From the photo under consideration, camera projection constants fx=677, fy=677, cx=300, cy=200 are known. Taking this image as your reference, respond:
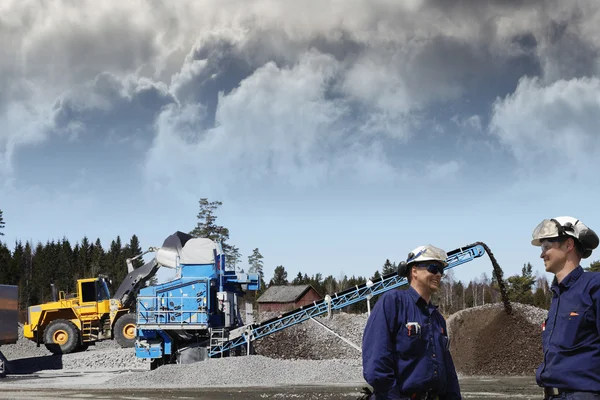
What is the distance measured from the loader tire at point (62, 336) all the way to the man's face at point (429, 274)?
85.4ft

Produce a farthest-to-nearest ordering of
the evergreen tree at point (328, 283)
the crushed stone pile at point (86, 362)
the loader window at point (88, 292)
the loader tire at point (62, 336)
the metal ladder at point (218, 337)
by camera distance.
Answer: the evergreen tree at point (328, 283) → the loader window at point (88, 292) → the loader tire at point (62, 336) → the crushed stone pile at point (86, 362) → the metal ladder at point (218, 337)

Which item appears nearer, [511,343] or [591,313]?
[591,313]

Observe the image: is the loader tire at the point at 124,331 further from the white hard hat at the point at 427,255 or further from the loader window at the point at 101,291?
the white hard hat at the point at 427,255

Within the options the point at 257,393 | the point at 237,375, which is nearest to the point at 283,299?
the point at 237,375

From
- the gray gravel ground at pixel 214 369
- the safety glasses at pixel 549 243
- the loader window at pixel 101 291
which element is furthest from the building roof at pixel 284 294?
the safety glasses at pixel 549 243

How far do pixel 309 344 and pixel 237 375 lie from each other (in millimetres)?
12833

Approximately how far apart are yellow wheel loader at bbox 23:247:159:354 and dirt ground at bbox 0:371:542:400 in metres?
7.75

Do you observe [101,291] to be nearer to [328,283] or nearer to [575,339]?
[575,339]

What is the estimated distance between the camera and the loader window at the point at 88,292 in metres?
29.0

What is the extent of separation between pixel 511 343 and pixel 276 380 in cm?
930

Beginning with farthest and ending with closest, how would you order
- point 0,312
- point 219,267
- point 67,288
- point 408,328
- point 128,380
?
point 67,288 < point 0,312 < point 219,267 < point 128,380 < point 408,328

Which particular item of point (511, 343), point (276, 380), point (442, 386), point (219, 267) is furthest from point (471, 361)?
point (442, 386)

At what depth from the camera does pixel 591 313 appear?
4.16 metres

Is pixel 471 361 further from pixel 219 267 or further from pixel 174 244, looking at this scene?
pixel 174 244
